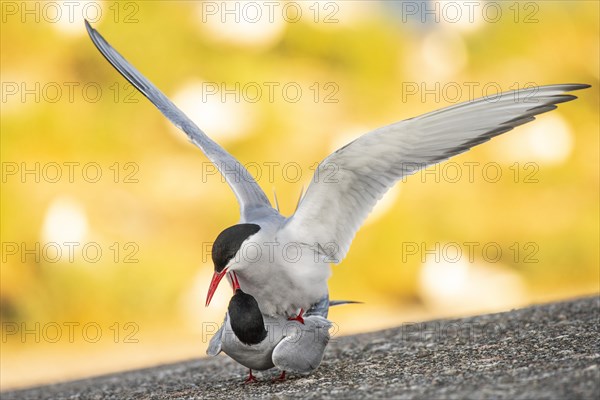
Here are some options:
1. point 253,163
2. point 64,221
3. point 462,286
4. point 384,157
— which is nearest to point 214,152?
point 384,157

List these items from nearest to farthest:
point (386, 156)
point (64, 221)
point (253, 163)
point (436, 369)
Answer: point (436, 369) < point (386, 156) < point (64, 221) < point (253, 163)

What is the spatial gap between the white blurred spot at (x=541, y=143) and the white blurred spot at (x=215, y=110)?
1.61 meters

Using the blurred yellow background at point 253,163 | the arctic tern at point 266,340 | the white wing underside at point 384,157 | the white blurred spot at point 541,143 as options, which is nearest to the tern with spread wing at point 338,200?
the white wing underside at point 384,157

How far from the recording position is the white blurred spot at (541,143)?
586cm

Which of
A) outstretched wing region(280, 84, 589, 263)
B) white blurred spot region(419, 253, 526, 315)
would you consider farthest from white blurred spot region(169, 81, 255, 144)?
outstretched wing region(280, 84, 589, 263)

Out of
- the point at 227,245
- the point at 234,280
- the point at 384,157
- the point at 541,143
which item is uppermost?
the point at 541,143

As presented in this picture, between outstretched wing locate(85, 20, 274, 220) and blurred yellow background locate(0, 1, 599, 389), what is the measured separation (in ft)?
7.20

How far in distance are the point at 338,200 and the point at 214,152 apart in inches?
23.7

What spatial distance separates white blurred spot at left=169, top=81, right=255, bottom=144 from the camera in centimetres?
583

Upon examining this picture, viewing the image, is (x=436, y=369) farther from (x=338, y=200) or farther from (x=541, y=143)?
(x=541, y=143)

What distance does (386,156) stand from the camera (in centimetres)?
260

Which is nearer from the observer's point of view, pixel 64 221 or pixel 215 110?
pixel 64 221

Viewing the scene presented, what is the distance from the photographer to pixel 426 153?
260 centimetres

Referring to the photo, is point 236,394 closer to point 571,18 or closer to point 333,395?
point 333,395
